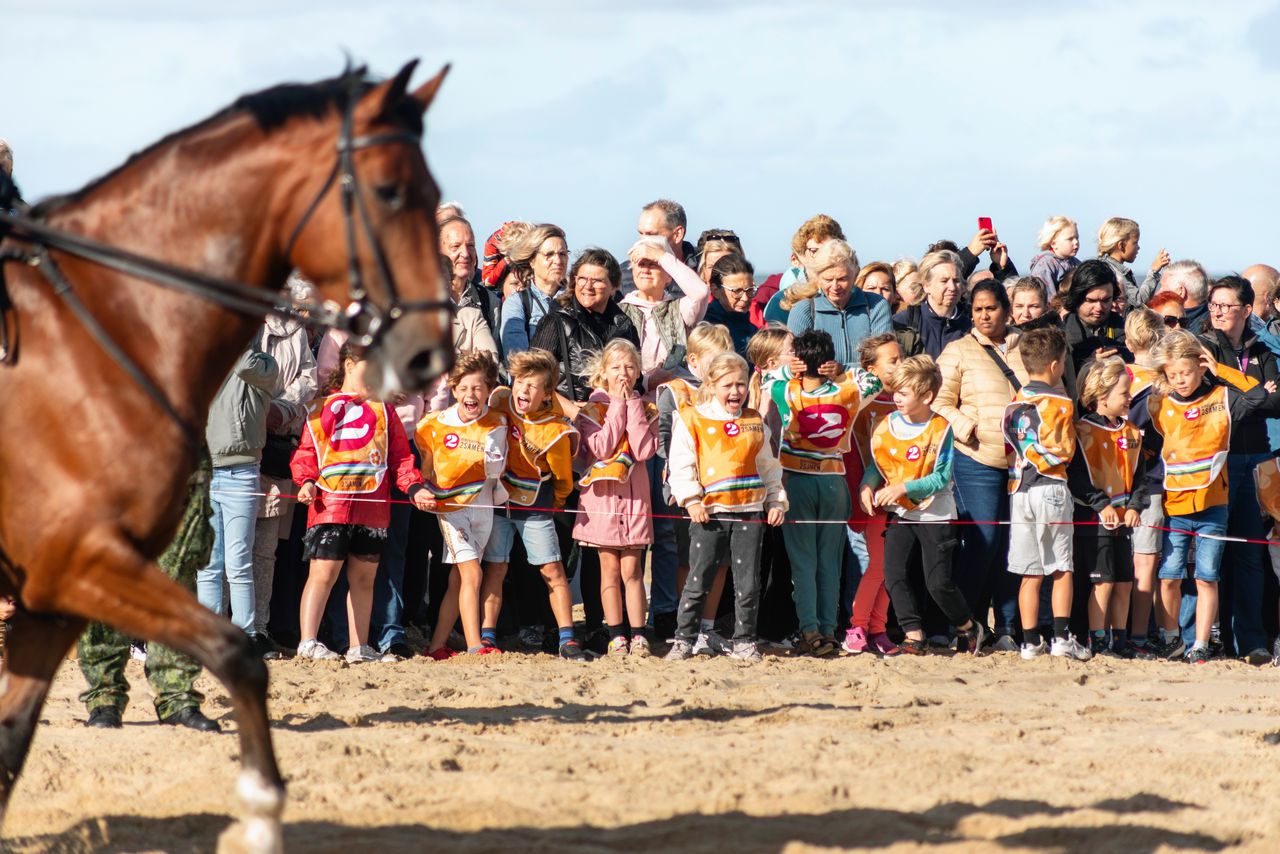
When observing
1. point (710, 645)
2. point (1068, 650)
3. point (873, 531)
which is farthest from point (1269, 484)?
point (710, 645)

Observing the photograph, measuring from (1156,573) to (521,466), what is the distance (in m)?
4.32

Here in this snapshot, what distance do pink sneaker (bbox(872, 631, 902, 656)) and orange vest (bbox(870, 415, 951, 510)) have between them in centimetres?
87

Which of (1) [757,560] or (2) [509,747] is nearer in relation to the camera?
(2) [509,747]

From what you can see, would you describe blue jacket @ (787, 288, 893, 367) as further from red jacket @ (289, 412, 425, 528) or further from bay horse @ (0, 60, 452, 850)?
bay horse @ (0, 60, 452, 850)

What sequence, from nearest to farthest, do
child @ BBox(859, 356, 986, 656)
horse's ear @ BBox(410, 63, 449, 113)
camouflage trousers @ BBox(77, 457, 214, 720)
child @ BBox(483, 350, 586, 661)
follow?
horse's ear @ BBox(410, 63, 449, 113) → camouflage trousers @ BBox(77, 457, 214, 720) → child @ BBox(483, 350, 586, 661) → child @ BBox(859, 356, 986, 656)

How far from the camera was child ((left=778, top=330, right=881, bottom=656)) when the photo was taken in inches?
403

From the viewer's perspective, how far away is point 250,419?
9102mm

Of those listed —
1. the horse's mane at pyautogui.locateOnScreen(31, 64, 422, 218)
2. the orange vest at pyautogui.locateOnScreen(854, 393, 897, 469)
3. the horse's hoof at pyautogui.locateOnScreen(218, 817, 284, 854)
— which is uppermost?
the horse's mane at pyautogui.locateOnScreen(31, 64, 422, 218)

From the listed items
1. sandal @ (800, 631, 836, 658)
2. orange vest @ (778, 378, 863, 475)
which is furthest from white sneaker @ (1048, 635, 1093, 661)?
orange vest @ (778, 378, 863, 475)

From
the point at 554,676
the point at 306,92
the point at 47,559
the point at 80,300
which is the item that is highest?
the point at 306,92

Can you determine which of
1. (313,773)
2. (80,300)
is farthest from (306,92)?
(313,773)

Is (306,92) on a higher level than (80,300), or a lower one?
higher

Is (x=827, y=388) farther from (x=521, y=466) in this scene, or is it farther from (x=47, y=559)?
(x=47, y=559)

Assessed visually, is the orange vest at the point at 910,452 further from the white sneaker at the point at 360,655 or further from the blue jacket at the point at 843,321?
the white sneaker at the point at 360,655
